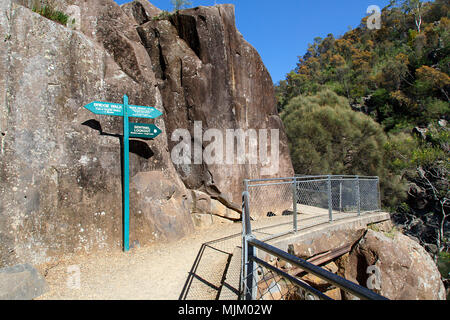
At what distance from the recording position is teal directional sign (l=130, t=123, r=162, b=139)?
6.51 metres

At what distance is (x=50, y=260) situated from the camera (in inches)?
208

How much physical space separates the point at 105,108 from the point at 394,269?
8299 mm

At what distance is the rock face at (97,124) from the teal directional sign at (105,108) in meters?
0.44

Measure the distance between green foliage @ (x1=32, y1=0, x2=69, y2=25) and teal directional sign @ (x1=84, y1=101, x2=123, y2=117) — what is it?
2.60 metres

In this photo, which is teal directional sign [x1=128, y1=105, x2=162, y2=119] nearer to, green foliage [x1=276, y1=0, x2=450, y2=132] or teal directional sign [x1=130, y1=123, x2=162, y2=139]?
teal directional sign [x1=130, y1=123, x2=162, y2=139]

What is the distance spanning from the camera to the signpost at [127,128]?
6035mm

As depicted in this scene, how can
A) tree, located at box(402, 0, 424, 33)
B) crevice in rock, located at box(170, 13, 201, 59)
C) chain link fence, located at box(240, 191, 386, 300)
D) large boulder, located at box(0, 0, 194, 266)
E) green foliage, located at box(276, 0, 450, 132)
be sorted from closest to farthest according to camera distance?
1. chain link fence, located at box(240, 191, 386, 300)
2. large boulder, located at box(0, 0, 194, 266)
3. crevice in rock, located at box(170, 13, 201, 59)
4. green foliage, located at box(276, 0, 450, 132)
5. tree, located at box(402, 0, 424, 33)

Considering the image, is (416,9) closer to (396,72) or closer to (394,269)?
(396,72)

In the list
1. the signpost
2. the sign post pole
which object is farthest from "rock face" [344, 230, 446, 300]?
the signpost

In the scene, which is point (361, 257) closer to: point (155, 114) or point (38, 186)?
point (155, 114)

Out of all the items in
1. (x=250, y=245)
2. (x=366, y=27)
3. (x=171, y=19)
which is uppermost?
(x=366, y=27)

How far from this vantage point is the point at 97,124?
6.33 metres

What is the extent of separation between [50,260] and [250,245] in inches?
167
